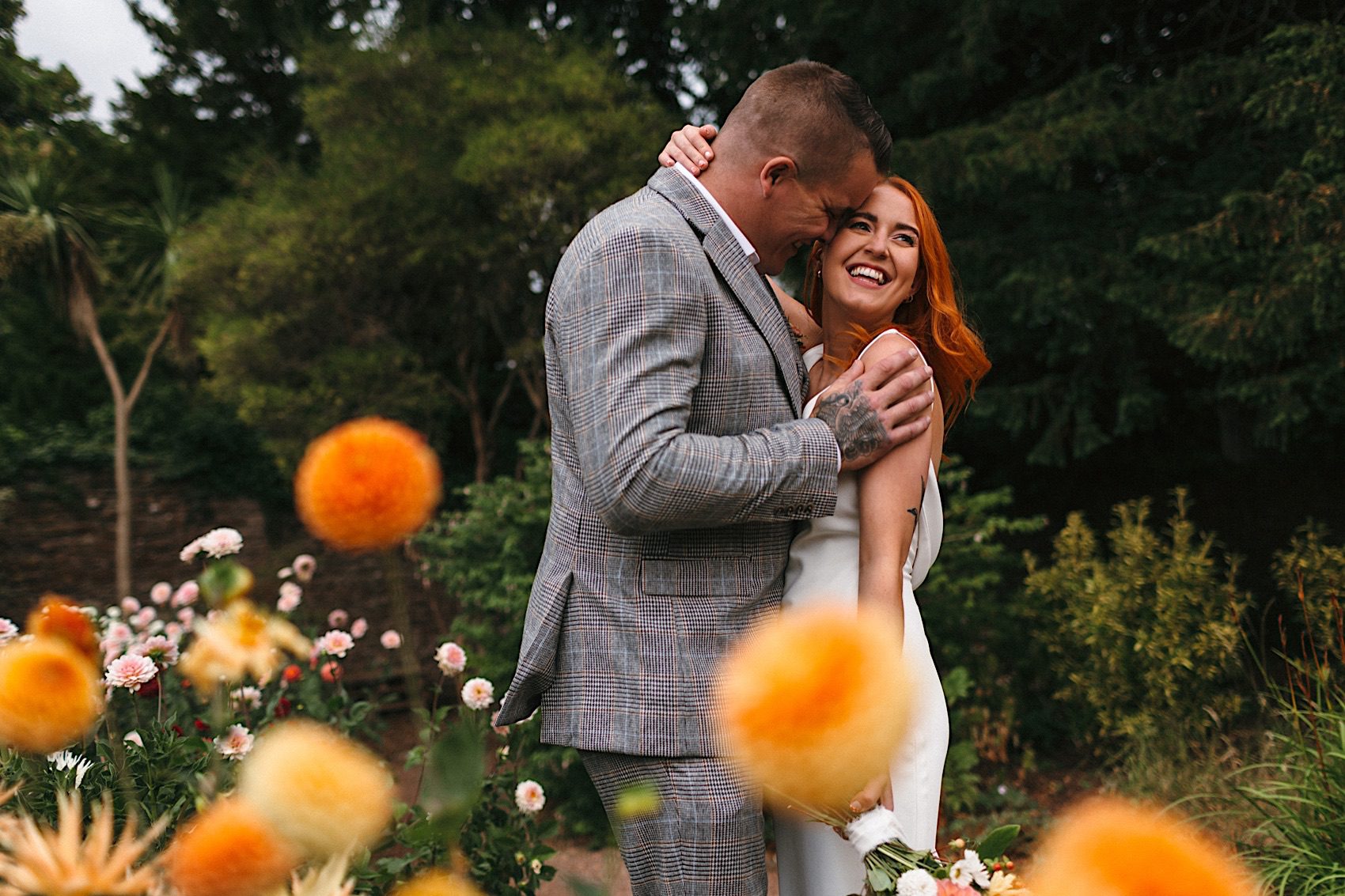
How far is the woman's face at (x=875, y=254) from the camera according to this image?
6.26 feet

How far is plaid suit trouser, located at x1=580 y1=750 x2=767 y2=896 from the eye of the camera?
1494mm

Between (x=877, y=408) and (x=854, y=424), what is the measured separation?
0.17 ft

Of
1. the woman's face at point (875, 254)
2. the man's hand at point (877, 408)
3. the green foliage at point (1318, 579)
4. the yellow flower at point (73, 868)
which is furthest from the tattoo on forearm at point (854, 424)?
the green foliage at point (1318, 579)

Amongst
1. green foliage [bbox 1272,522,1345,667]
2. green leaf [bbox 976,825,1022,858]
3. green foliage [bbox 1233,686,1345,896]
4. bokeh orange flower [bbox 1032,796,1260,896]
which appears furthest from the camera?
green foliage [bbox 1272,522,1345,667]

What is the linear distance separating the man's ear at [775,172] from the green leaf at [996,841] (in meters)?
1.10

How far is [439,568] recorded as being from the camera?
530 cm

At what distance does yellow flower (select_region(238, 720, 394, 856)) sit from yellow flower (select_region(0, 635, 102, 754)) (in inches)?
7.3

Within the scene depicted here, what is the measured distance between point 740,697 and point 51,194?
12.7 meters

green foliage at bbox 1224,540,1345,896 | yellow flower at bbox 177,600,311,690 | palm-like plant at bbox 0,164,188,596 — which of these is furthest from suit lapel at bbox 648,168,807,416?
palm-like plant at bbox 0,164,188,596

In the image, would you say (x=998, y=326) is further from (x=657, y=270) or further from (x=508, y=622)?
(x=657, y=270)

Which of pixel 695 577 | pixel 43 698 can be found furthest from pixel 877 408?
pixel 43 698

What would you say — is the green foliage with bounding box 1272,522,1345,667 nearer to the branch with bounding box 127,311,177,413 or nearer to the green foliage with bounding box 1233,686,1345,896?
the green foliage with bounding box 1233,686,1345,896

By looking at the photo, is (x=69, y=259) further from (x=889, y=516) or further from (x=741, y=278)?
(x=889, y=516)

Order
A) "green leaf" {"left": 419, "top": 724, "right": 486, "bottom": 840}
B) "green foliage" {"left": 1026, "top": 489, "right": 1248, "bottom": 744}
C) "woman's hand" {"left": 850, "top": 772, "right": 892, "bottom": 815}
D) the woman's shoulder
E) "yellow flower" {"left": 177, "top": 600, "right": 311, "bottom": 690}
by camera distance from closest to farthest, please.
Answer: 1. "green leaf" {"left": 419, "top": 724, "right": 486, "bottom": 840}
2. "yellow flower" {"left": 177, "top": 600, "right": 311, "bottom": 690}
3. "woman's hand" {"left": 850, "top": 772, "right": 892, "bottom": 815}
4. the woman's shoulder
5. "green foliage" {"left": 1026, "top": 489, "right": 1248, "bottom": 744}
